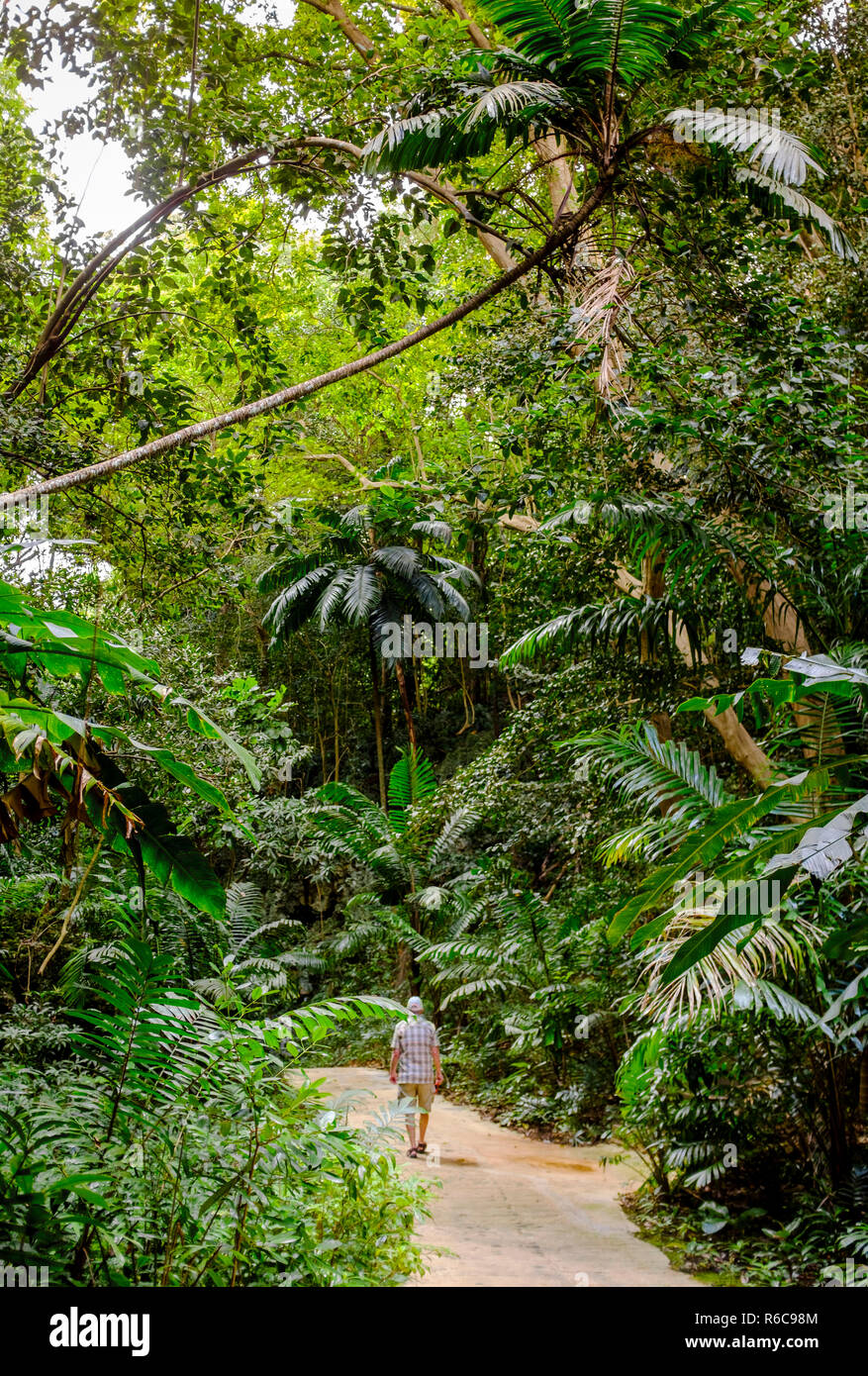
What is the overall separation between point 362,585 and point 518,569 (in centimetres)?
644

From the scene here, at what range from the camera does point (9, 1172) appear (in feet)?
10.2

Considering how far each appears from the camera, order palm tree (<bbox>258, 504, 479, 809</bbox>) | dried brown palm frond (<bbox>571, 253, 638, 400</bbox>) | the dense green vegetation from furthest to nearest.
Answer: palm tree (<bbox>258, 504, 479, 809</bbox>) < dried brown palm frond (<bbox>571, 253, 638, 400</bbox>) < the dense green vegetation

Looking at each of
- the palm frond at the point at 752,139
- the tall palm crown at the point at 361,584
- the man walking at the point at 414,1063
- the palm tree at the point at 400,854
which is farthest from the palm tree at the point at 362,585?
the palm frond at the point at 752,139

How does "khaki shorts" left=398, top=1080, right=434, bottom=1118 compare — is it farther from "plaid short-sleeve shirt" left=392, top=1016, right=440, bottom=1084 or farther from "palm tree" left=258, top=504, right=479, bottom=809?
"palm tree" left=258, top=504, right=479, bottom=809

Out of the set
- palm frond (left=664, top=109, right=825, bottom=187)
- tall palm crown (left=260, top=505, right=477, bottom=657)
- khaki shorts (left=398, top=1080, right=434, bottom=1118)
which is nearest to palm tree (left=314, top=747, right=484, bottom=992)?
tall palm crown (left=260, top=505, right=477, bottom=657)

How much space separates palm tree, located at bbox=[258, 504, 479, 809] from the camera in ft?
46.0

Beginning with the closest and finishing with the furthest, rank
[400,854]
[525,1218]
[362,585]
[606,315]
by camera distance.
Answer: [606,315]
[525,1218]
[400,854]
[362,585]

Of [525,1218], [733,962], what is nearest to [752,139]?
[733,962]

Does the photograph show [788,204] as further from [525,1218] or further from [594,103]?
[525,1218]

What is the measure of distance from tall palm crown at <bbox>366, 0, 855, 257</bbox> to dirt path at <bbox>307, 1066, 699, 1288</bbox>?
4.60m

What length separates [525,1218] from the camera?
6.12 m

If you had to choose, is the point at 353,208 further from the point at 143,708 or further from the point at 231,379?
the point at 231,379

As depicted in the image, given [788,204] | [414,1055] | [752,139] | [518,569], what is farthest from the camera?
[518,569]
